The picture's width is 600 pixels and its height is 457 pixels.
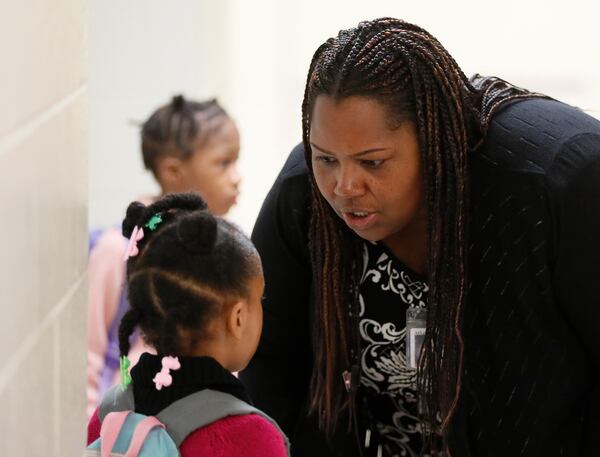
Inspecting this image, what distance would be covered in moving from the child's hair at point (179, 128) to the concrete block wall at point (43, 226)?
6.91 feet

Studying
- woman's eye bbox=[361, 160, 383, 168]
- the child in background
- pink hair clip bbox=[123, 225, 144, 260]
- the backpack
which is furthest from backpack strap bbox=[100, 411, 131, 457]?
the child in background

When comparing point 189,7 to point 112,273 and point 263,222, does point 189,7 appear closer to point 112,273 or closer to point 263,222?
point 112,273

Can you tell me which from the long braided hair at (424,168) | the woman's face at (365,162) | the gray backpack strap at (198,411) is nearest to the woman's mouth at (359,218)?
the woman's face at (365,162)

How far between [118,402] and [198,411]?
15 centimetres

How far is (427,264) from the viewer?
1.68 metres

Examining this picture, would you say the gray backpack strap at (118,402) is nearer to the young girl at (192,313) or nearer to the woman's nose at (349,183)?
the young girl at (192,313)

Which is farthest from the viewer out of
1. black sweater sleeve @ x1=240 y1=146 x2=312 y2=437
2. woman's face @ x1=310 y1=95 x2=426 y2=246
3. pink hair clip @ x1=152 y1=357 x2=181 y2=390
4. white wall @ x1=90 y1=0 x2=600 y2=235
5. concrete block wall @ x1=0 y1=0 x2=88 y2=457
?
white wall @ x1=90 y1=0 x2=600 y2=235

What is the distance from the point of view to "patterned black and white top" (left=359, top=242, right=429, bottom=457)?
1763mm

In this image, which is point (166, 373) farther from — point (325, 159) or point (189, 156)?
point (189, 156)

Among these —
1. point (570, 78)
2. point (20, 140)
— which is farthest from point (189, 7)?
point (20, 140)

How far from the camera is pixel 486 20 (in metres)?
3.41

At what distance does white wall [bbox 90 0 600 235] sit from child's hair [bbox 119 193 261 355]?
1902 millimetres

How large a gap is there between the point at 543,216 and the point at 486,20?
1.98 meters

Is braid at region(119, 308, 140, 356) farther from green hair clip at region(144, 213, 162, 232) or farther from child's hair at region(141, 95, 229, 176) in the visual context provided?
child's hair at region(141, 95, 229, 176)
